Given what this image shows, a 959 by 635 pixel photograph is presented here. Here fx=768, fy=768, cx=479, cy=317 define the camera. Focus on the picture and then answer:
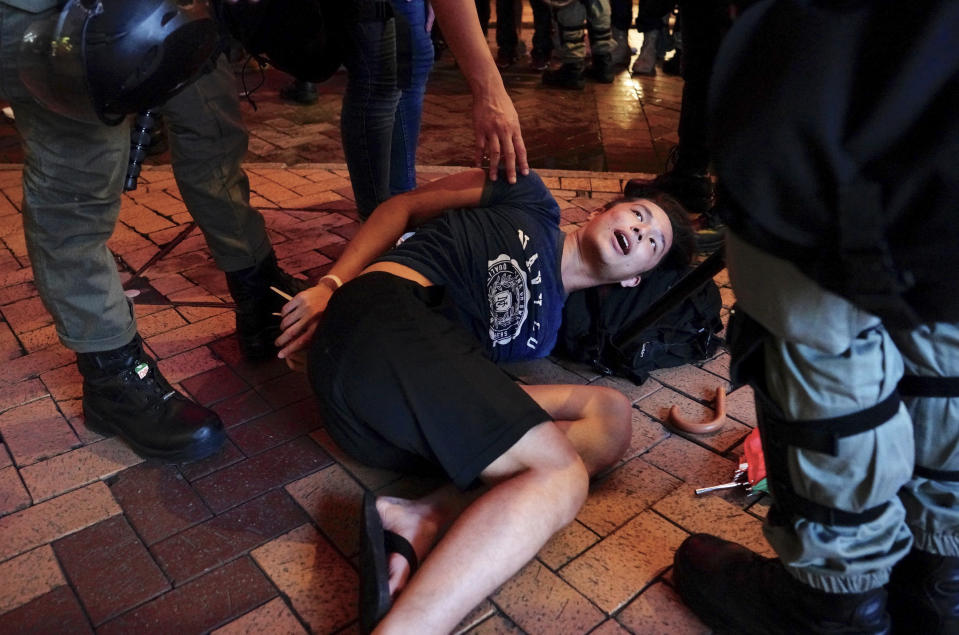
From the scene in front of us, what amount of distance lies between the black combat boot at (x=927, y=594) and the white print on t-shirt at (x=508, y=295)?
0.95 m

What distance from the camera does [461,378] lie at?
1427 mm

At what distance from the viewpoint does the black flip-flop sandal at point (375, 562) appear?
1.22 meters

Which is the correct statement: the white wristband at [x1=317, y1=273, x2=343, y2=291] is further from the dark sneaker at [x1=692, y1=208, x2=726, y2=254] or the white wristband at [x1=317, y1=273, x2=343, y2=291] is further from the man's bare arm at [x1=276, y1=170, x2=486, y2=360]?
the dark sneaker at [x1=692, y1=208, x2=726, y2=254]

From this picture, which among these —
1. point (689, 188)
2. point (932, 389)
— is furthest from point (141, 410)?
point (689, 188)

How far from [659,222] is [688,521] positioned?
31.6 inches

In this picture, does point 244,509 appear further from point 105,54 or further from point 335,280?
point 105,54

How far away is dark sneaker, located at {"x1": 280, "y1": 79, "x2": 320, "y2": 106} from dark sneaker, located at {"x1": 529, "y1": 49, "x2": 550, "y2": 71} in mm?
1968

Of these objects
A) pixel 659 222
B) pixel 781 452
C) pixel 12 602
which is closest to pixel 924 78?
pixel 781 452

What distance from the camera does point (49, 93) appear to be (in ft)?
4.45

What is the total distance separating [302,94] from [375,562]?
172 inches

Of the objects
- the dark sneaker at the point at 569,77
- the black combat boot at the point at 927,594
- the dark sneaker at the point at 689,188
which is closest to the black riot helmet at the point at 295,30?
the dark sneaker at the point at 689,188

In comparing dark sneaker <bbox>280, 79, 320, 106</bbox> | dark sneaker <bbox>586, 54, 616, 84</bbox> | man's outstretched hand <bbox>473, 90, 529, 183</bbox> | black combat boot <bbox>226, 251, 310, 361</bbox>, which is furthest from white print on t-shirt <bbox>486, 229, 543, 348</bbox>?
dark sneaker <bbox>586, 54, 616, 84</bbox>

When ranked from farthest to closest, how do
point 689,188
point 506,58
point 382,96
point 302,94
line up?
1. point 506,58
2. point 302,94
3. point 689,188
4. point 382,96

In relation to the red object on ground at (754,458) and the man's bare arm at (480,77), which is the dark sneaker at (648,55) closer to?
the man's bare arm at (480,77)
